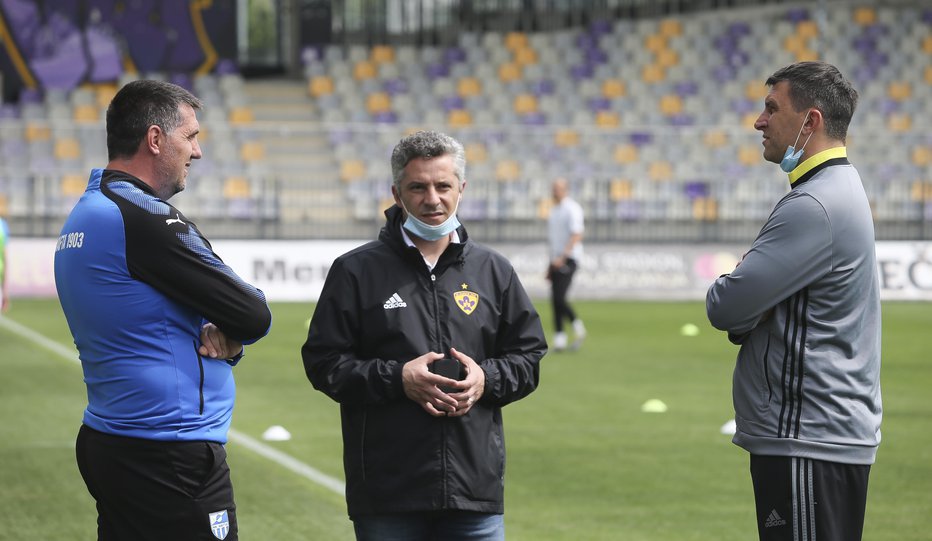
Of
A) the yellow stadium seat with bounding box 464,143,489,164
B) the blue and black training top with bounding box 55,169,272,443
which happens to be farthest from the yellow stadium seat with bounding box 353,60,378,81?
the blue and black training top with bounding box 55,169,272,443

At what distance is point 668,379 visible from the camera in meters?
15.0

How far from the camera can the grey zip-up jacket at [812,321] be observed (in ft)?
14.3

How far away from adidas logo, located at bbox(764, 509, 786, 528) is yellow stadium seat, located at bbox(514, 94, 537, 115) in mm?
28877

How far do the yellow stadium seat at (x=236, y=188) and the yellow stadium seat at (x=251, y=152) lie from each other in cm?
171

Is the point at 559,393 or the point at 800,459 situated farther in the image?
the point at 559,393

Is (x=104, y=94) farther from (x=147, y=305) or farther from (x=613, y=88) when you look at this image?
(x=147, y=305)

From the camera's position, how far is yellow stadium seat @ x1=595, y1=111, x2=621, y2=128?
3278cm

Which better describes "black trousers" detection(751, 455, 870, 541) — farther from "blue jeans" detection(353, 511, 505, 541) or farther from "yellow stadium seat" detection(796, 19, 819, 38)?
"yellow stadium seat" detection(796, 19, 819, 38)

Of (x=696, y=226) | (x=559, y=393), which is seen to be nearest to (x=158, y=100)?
(x=559, y=393)

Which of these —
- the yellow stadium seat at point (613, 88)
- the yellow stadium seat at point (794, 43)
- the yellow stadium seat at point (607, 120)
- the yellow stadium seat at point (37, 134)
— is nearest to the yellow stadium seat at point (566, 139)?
the yellow stadium seat at point (607, 120)

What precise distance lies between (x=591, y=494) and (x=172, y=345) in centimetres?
525

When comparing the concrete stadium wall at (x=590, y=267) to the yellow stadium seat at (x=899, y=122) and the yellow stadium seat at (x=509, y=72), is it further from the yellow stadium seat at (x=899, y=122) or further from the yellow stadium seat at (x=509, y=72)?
the yellow stadium seat at (x=509, y=72)

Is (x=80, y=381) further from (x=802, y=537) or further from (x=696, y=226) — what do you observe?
(x=696, y=226)

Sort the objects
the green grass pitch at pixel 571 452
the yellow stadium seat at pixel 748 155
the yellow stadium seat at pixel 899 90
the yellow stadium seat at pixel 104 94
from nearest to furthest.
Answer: the green grass pitch at pixel 571 452, the yellow stadium seat at pixel 748 155, the yellow stadium seat at pixel 104 94, the yellow stadium seat at pixel 899 90
